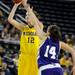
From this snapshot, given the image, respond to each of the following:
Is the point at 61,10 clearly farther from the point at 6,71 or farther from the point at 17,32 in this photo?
the point at 6,71

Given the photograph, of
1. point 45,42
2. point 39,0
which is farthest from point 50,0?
point 45,42

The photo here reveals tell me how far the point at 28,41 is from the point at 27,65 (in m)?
0.55

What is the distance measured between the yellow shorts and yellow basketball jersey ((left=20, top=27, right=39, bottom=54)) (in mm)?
133

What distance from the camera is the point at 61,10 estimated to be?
67.1ft

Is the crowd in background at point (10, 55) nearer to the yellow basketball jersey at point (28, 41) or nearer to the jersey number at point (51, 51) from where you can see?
the yellow basketball jersey at point (28, 41)

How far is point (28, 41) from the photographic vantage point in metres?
9.63

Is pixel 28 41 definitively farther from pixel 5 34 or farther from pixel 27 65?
pixel 5 34

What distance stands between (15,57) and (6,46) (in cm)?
87

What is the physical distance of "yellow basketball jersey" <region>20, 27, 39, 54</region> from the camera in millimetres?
9586

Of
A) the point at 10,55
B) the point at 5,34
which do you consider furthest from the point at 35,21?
the point at 5,34

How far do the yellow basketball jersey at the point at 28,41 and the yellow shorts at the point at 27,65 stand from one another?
13 cm

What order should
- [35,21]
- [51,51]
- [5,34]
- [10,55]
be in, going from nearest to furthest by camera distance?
[51,51], [35,21], [10,55], [5,34]

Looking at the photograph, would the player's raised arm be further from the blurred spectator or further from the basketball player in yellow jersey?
the blurred spectator

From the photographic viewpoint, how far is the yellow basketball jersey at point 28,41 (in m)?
9.59
